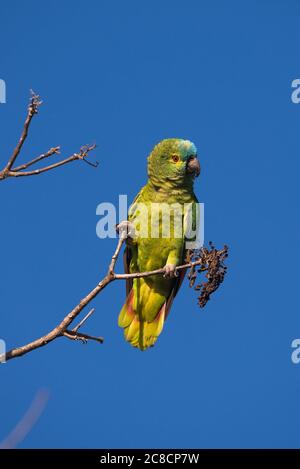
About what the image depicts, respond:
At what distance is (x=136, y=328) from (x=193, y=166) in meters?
2.16

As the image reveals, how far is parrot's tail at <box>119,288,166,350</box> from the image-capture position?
25.4 feet

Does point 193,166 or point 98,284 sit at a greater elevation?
point 193,166

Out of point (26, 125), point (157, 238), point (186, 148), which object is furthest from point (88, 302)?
point (186, 148)

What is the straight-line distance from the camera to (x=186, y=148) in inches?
299

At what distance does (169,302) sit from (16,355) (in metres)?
3.88

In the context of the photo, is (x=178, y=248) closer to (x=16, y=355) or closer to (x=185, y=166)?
(x=185, y=166)

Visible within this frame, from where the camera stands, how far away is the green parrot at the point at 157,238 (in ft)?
24.3

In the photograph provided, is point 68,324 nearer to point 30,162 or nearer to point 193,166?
point 30,162

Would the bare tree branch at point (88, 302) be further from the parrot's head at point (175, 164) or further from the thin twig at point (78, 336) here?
the parrot's head at point (175, 164)

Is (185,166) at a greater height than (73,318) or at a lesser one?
greater

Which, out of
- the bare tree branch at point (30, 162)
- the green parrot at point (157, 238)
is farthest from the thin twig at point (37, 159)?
the green parrot at point (157, 238)
